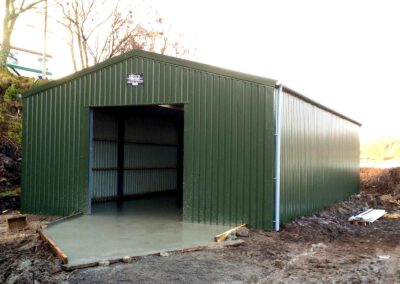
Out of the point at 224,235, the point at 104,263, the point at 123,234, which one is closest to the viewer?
→ the point at 104,263

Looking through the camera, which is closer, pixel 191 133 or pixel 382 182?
pixel 191 133

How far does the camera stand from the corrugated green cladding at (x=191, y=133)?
9.95 meters

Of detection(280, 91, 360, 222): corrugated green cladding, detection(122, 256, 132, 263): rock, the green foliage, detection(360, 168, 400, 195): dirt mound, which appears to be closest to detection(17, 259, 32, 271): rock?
detection(122, 256, 132, 263): rock

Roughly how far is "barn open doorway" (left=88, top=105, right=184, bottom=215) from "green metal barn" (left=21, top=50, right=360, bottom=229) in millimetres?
64

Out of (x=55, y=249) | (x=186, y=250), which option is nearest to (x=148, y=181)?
(x=186, y=250)

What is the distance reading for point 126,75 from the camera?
11.4 metres

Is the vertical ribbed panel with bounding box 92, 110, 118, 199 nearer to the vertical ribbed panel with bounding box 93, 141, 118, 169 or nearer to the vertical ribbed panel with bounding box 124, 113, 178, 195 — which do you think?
the vertical ribbed panel with bounding box 93, 141, 118, 169

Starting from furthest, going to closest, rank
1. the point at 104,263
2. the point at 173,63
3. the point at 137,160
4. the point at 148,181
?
the point at 148,181 → the point at 137,160 → the point at 173,63 → the point at 104,263

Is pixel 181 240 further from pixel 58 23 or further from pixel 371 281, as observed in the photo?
pixel 58 23

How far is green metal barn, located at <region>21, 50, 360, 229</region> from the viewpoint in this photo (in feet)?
32.8

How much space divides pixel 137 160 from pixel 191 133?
622 centimetres

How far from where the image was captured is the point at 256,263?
7.32 metres

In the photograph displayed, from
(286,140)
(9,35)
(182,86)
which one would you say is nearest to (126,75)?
(182,86)

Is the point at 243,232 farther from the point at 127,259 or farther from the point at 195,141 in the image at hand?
the point at 127,259
